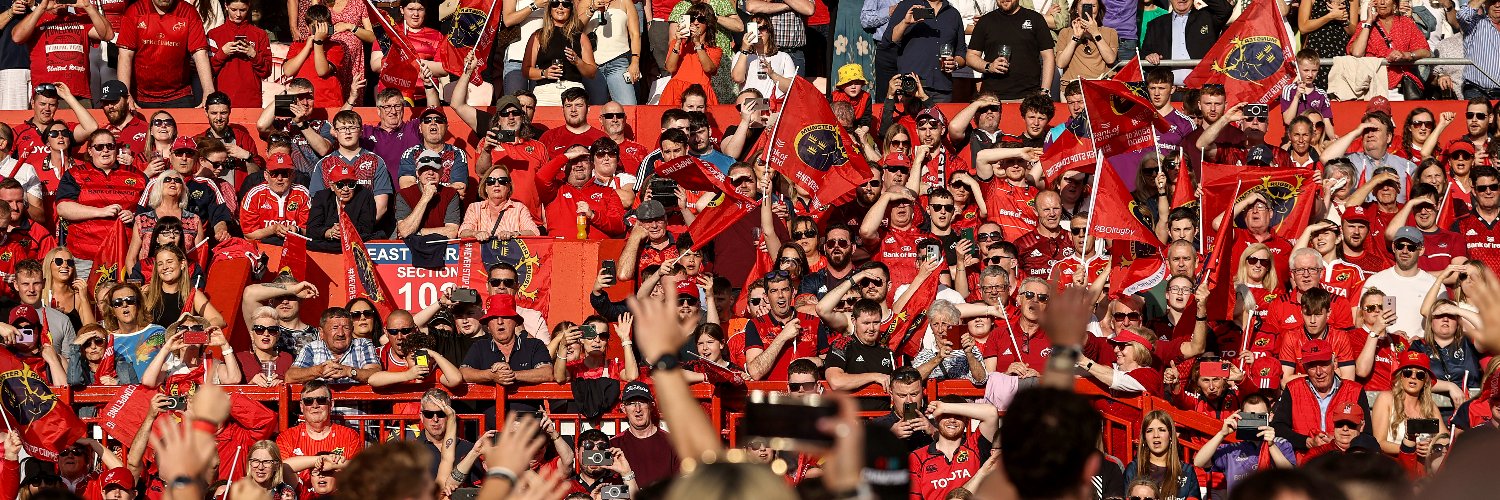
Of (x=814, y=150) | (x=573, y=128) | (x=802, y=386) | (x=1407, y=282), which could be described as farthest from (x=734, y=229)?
(x=1407, y=282)

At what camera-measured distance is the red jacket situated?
1499 centimetres

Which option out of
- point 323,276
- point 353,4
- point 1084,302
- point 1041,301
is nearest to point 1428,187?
point 1041,301

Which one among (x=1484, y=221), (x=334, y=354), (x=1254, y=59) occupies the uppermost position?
(x=1254, y=59)

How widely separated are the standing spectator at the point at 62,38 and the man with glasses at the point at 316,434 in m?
6.85

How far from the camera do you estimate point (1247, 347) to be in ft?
41.9

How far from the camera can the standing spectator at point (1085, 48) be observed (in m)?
17.2

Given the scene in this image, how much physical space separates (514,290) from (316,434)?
229cm

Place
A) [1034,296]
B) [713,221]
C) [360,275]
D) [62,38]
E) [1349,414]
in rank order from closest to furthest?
[1349,414] → [1034,296] → [360,275] → [713,221] → [62,38]

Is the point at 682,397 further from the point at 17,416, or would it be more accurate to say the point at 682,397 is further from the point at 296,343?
the point at 296,343

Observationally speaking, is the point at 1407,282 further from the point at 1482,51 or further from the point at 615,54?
the point at 615,54

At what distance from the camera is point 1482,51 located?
17.9m

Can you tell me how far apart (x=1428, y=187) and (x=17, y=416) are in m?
9.19

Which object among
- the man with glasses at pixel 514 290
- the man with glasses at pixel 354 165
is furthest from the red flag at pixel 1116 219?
the man with glasses at pixel 354 165

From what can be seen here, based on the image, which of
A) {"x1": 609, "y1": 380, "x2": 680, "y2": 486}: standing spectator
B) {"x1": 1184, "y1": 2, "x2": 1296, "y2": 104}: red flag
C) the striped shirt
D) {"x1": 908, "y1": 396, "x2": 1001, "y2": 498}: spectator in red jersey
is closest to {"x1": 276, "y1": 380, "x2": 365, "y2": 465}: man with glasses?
{"x1": 609, "y1": 380, "x2": 680, "y2": 486}: standing spectator
